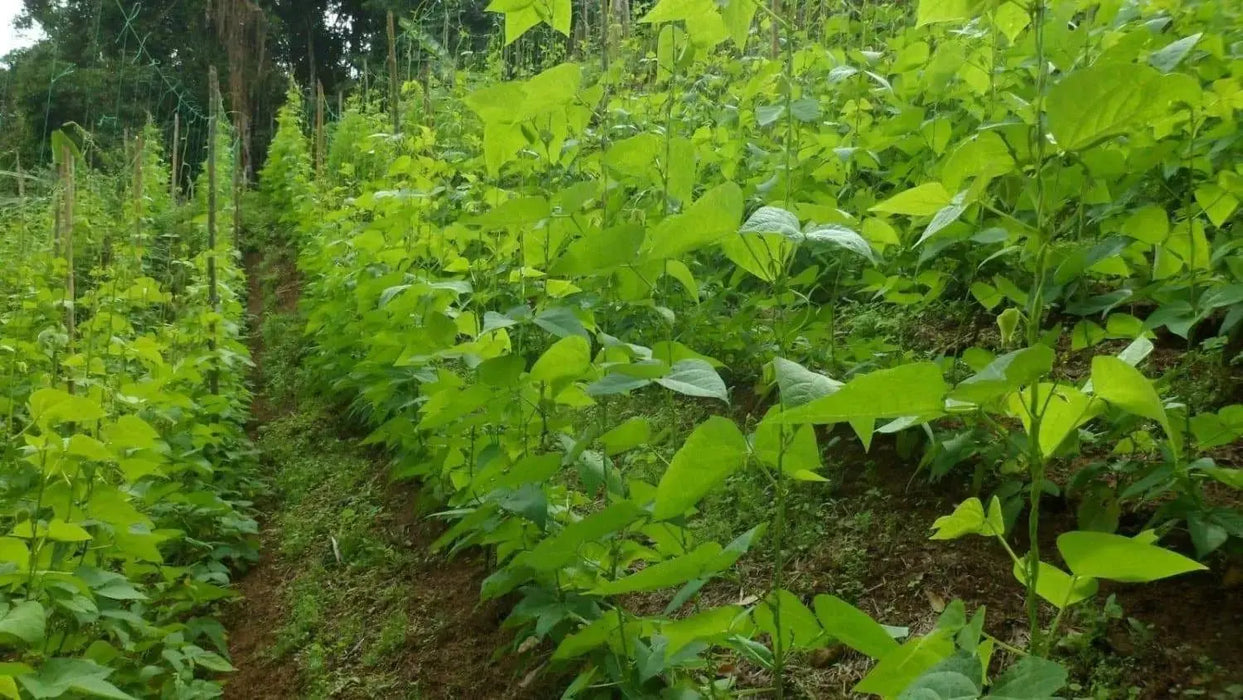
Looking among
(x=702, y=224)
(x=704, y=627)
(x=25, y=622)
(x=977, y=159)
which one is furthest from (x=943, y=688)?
(x=25, y=622)

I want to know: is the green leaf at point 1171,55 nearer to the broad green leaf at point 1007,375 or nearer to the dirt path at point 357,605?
the broad green leaf at point 1007,375

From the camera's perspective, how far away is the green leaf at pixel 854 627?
3.07 feet

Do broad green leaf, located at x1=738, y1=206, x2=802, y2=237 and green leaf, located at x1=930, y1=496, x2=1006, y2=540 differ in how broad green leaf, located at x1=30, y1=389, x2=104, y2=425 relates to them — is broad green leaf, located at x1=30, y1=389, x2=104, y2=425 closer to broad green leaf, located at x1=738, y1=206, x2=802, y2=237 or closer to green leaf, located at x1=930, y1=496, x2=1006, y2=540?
broad green leaf, located at x1=738, y1=206, x2=802, y2=237

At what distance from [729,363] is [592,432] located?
1.33 metres

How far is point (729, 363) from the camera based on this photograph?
2961 millimetres

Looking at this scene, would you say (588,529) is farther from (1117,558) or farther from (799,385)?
(1117,558)

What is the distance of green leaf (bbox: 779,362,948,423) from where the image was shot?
0.64 metres

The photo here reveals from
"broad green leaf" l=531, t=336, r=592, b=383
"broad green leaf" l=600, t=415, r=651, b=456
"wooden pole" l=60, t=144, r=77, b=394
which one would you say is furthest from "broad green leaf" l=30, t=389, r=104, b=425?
"wooden pole" l=60, t=144, r=77, b=394

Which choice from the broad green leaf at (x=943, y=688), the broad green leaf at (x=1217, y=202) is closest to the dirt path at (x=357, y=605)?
the broad green leaf at (x=943, y=688)

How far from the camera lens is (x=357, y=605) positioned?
2854 mm

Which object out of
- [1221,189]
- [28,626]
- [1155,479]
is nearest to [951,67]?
[1221,189]

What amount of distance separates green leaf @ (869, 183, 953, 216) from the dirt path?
1496 mm

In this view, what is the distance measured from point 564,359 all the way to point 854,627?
0.71 m

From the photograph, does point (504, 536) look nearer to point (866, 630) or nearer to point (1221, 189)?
point (866, 630)
